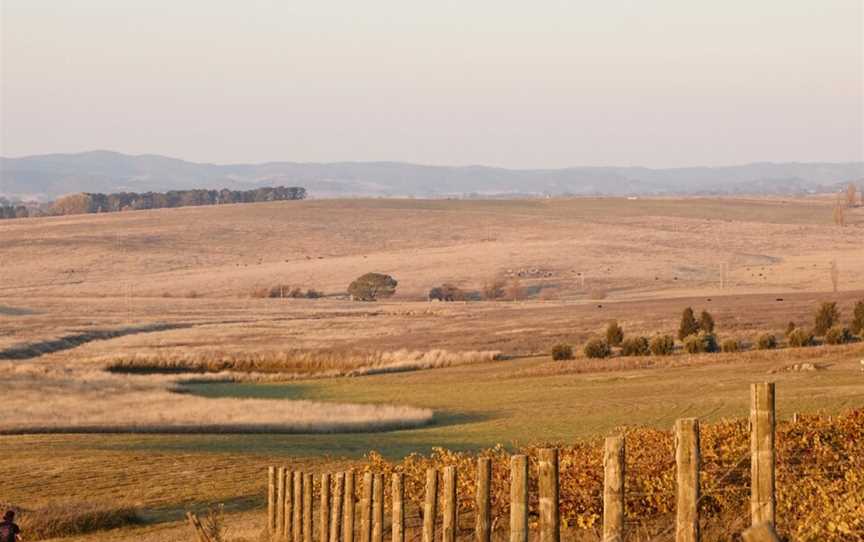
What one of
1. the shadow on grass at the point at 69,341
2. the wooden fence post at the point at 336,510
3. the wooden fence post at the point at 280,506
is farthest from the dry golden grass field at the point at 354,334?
the wooden fence post at the point at 336,510

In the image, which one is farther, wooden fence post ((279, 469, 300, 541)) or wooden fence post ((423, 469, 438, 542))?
wooden fence post ((279, 469, 300, 541))

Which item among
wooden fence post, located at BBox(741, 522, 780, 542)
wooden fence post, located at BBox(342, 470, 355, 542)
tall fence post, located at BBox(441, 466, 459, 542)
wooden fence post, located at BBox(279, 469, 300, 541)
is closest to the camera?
wooden fence post, located at BBox(741, 522, 780, 542)

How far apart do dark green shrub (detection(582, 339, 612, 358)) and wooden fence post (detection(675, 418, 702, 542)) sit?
51.1 m

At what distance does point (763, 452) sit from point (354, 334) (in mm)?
71822

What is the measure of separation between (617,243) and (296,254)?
30.0 meters

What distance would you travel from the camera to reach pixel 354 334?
82.5m

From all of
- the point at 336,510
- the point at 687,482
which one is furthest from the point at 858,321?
the point at 687,482

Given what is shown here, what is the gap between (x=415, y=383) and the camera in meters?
56.9

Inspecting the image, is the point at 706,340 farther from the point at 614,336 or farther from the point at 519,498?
the point at 519,498

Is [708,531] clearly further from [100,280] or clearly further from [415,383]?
[100,280]

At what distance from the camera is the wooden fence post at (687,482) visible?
10.2 meters

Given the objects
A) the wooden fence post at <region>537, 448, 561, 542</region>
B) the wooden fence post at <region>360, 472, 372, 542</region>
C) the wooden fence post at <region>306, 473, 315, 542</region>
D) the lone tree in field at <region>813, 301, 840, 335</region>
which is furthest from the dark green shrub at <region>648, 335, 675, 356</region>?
the wooden fence post at <region>537, 448, 561, 542</region>

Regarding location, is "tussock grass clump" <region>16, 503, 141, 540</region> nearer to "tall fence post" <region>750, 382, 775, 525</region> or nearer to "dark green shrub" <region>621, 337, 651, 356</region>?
"tall fence post" <region>750, 382, 775, 525</region>

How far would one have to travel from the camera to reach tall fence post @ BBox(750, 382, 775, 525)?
10961 millimetres
